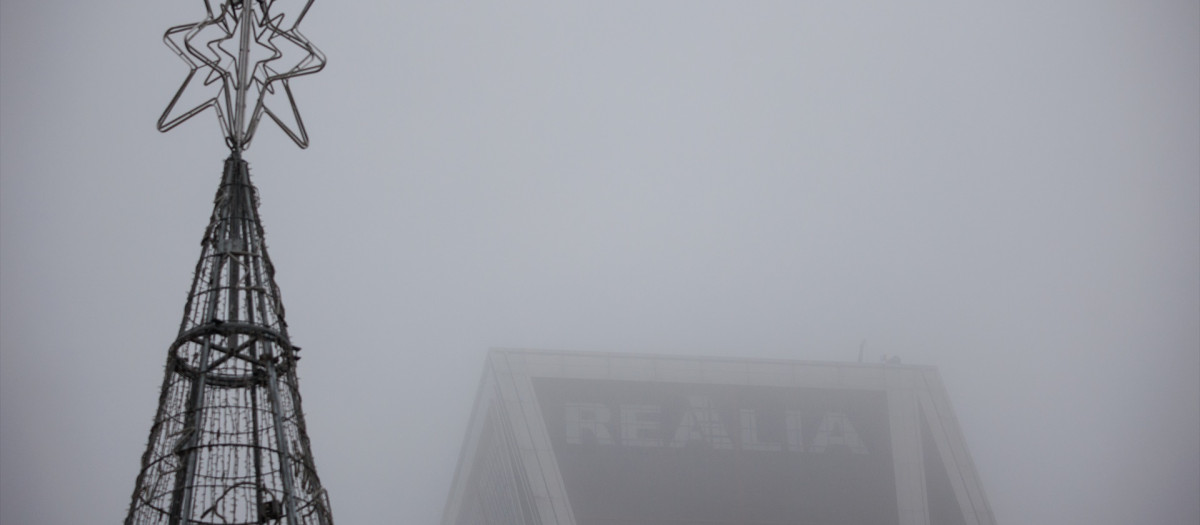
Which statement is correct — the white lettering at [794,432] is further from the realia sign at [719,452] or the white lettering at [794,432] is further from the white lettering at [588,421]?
the white lettering at [588,421]

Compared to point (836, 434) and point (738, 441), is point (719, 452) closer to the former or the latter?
point (738, 441)

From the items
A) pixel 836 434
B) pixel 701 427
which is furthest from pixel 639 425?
pixel 836 434

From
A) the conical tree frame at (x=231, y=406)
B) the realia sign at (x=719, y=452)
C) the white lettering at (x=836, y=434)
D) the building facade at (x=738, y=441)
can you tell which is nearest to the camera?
the conical tree frame at (x=231, y=406)

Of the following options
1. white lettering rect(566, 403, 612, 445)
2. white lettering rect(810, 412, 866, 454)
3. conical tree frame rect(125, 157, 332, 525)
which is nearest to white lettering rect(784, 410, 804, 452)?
white lettering rect(810, 412, 866, 454)

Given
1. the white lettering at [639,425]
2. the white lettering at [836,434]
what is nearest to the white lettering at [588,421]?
the white lettering at [639,425]

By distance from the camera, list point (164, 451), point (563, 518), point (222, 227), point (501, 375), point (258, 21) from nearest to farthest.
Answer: point (164, 451) < point (222, 227) < point (258, 21) < point (563, 518) < point (501, 375)

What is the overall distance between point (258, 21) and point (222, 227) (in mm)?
4054

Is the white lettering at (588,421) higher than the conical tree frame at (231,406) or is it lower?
higher

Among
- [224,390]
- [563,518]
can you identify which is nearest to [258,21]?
[224,390]

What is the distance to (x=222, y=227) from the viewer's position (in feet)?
53.7

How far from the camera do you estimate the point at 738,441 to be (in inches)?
2591

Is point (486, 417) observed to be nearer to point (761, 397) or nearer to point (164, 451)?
point (761, 397)

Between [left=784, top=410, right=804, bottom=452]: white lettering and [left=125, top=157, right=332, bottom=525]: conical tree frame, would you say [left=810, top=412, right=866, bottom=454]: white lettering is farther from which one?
[left=125, top=157, right=332, bottom=525]: conical tree frame

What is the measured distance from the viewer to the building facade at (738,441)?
209ft
